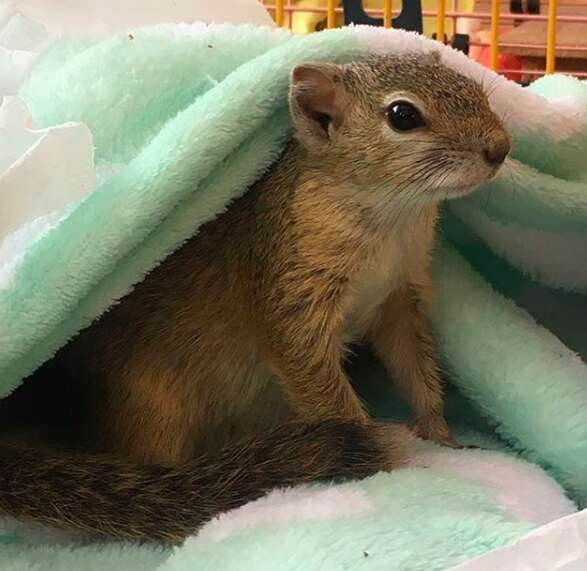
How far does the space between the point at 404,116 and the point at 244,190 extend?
0.17m

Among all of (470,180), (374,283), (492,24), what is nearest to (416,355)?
(374,283)

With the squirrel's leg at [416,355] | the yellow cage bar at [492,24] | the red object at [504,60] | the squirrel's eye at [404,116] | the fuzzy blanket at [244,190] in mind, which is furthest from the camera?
the red object at [504,60]

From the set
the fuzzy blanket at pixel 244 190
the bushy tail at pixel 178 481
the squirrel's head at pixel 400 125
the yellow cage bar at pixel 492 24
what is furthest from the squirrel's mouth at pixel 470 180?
the yellow cage bar at pixel 492 24

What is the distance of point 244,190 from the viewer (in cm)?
93

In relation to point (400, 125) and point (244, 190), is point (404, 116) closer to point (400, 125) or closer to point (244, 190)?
point (400, 125)

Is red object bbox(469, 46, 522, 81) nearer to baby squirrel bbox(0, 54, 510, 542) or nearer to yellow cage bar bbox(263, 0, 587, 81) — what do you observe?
yellow cage bar bbox(263, 0, 587, 81)

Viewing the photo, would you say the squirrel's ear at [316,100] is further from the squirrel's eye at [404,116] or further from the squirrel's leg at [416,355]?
the squirrel's leg at [416,355]

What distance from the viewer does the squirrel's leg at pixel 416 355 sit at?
101 centimetres

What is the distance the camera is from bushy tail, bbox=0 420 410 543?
2.60 ft

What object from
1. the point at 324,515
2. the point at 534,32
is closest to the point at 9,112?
the point at 324,515

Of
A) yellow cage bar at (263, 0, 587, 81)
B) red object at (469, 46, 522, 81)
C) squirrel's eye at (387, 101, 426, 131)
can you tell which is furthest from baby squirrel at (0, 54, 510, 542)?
Answer: red object at (469, 46, 522, 81)

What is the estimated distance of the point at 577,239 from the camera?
3.28ft

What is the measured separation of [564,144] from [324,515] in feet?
1.51

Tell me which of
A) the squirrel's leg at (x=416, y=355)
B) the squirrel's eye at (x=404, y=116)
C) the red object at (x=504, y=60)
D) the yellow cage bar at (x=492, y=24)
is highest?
the squirrel's eye at (x=404, y=116)
